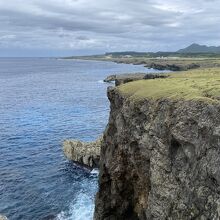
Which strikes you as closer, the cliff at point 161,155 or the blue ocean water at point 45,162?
the cliff at point 161,155

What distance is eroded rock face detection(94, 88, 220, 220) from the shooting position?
32594 millimetres

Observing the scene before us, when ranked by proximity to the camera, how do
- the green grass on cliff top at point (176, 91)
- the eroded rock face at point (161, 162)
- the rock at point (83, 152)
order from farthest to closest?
the rock at point (83, 152), the green grass on cliff top at point (176, 91), the eroded rock face at point (161, 162)

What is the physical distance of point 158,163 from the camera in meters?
40.0

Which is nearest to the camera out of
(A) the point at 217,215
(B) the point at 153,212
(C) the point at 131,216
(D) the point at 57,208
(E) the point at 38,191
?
(A) the point at 217,215

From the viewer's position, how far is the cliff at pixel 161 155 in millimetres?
32812

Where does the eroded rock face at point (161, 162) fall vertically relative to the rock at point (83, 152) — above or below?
above

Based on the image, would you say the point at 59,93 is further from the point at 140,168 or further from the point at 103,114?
the point at 140,168

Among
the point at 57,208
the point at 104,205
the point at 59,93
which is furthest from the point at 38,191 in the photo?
the point at 59,93

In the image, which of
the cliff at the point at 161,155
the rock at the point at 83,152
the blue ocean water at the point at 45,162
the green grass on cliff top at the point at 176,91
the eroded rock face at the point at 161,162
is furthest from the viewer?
the rock at the point at 83,152

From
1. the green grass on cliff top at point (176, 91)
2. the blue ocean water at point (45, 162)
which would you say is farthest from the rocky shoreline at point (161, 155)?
the blue ocean water at point (45, 162)

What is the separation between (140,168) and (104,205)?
10.5 meters

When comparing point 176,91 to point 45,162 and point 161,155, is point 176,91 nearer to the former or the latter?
point 161,155

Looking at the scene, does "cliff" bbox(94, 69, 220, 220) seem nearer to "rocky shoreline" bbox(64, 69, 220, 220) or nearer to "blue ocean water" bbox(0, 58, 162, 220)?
"rocky shoreline" bbox(64, 69, 220, 220)

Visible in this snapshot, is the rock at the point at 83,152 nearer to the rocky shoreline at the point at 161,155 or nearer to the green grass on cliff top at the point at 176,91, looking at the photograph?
the rocky shoreline at the point at 161,155
